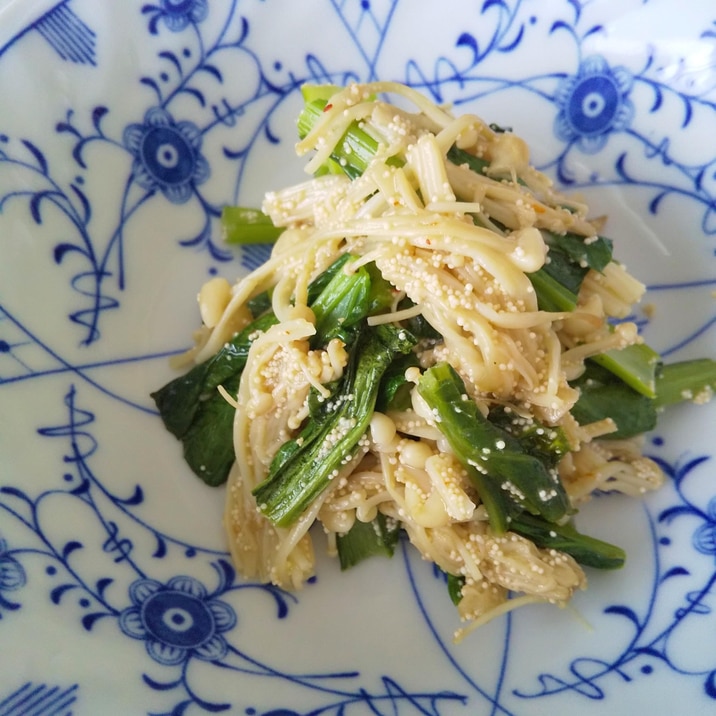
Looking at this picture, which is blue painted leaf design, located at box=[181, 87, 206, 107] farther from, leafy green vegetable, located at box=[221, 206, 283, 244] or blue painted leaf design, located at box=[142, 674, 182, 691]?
blue painted leaf design, located at box=[142, 674, 182, 691]

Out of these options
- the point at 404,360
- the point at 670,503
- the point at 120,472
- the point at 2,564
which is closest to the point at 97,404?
the point at 120,472

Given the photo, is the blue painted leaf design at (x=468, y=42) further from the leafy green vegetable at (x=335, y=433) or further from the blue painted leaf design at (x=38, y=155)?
the blue painted leaf design at (x=38, y=155)

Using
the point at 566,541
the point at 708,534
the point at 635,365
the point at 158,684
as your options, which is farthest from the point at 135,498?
the point at 708,534

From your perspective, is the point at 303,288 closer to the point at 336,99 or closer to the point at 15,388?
the point at 336,99

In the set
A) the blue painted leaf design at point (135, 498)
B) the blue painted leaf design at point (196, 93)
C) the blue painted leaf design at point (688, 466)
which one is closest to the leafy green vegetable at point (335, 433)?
the blue painted leaf design at point (135, 498)

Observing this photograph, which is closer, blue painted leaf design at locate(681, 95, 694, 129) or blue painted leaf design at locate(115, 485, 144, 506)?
blue painted leaf design at locate(115, 485, 144, 506)

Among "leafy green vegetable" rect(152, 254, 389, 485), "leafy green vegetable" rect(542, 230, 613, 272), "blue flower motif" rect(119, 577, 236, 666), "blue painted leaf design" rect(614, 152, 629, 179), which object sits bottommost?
"blue flower motif" rect(119, 577, 236, 666)

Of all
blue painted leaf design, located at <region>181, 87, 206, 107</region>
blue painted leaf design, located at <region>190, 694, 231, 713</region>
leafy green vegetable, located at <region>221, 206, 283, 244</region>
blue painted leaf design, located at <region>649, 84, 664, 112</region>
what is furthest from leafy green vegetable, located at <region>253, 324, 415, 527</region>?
blue painted leaf design, located at <region>649, 84, 664, 112</region>
